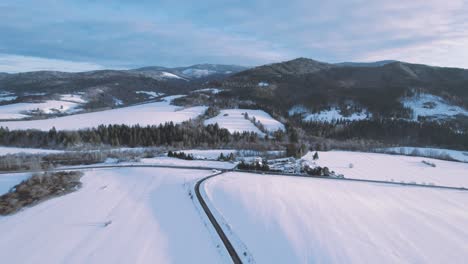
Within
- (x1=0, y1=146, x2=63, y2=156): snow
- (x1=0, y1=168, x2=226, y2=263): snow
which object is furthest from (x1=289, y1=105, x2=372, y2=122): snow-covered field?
(x1=0, y1=168, x2=226, y2=263): snow

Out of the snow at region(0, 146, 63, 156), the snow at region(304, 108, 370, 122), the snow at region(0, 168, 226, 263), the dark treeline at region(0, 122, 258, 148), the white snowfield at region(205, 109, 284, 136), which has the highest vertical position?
the snow at region(304, 108, 370, 122)

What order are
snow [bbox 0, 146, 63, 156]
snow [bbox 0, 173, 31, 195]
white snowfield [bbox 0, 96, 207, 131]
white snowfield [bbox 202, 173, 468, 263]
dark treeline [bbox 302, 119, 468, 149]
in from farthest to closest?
dark treeline [bbox 302, 119, 468, 149] < white snowfield [bbox 0, 96, 207, 131] < snow [bbox 0, 146, 63, 156] < snow [bbox 0, 173, 31, 195] < white snowfield [bbox 202, 173, 468, 263]

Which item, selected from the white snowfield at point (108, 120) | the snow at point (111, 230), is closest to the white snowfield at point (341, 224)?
the snow at point (111, 230)

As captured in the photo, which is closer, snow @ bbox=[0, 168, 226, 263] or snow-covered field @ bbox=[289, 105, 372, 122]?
snow @ bbox=[0, 168, 226, 263]

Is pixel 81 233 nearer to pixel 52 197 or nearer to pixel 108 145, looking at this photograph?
pixel 52 197

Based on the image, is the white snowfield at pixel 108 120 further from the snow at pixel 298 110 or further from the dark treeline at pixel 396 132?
the snow at pixel 298 110

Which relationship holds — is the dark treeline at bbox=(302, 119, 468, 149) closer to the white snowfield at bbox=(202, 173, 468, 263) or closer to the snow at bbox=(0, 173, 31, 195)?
the white snowfield at bbox=(202, 173, 468, 263)

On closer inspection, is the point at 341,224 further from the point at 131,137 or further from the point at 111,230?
the point at 131,137

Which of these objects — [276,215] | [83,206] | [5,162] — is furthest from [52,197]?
[5,162]
